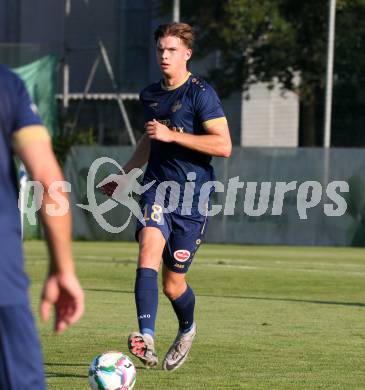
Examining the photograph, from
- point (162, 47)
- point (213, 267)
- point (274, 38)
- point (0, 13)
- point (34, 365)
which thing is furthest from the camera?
point (0, 13)

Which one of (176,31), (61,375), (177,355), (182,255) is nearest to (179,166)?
(182,255)

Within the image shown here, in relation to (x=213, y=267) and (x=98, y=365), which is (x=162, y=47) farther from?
(x=213, y=267)

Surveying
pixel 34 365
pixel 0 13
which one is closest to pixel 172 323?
pixel 34 365

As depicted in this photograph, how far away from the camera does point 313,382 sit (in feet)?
27.9

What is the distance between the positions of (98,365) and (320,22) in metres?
26.2

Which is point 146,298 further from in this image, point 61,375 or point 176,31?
point 176,31

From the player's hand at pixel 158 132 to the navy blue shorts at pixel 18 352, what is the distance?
153 inches

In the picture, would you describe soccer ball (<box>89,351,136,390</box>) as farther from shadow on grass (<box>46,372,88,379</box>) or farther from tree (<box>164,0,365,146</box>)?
tree (<box>164,0,365,146</box>)

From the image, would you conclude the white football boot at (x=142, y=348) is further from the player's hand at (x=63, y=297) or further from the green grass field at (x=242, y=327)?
the player's hand at (x=63, y=297)

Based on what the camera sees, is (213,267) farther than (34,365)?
Yes

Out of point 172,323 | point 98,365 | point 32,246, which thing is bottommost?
point 32,246

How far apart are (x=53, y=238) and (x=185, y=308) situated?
478 cm

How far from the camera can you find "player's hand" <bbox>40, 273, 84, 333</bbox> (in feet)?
14.8

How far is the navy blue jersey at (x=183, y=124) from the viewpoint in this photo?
9094mm
